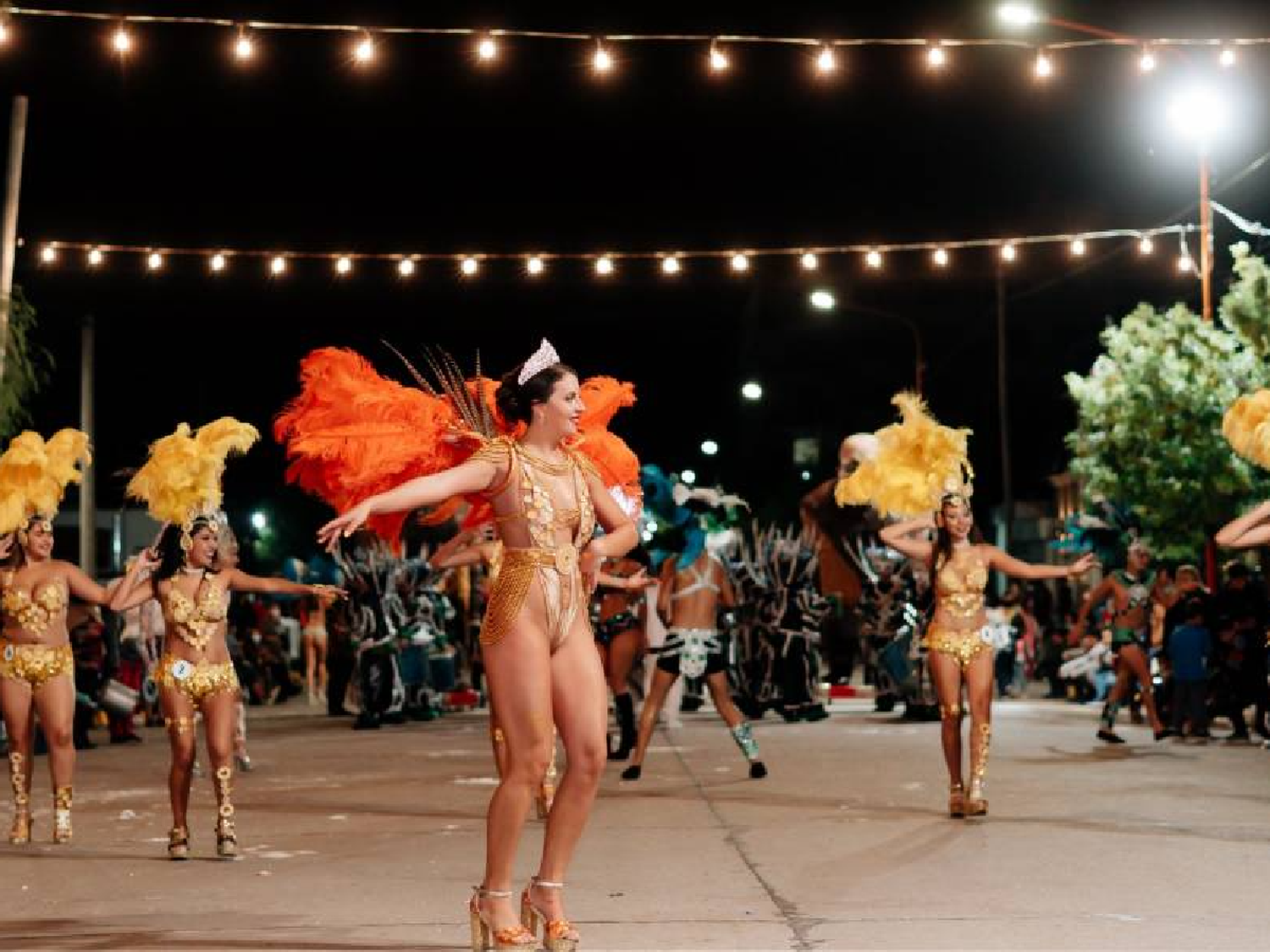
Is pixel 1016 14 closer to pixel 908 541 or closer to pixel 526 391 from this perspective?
pixel 908 541

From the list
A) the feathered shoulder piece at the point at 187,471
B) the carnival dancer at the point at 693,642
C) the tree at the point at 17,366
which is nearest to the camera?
the feathered shoulder piece at the point at 187,471

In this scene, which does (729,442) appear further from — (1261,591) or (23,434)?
(23,434)

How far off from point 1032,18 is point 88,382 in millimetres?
18758

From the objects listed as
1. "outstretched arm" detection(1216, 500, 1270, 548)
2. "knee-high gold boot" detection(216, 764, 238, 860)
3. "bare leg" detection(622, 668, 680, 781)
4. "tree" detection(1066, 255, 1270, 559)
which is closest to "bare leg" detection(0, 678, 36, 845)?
"knee-high gold boot" detection(216, 764, 238, 860)

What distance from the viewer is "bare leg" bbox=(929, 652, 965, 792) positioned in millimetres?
11273

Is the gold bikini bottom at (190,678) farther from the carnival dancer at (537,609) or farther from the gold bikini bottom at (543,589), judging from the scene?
the gold bikini bottom at (543,589)

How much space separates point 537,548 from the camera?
683 centimetres

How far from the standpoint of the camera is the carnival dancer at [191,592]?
9961 mm

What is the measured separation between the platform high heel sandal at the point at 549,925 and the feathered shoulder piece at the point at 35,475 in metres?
5.11

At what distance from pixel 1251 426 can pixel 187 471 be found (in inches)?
220

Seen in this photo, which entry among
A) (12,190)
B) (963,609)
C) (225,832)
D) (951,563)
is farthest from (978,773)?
(12,190)

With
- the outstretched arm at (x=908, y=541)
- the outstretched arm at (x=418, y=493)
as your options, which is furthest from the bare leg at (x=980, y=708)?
the outstretched arm at (x=418, y=493)

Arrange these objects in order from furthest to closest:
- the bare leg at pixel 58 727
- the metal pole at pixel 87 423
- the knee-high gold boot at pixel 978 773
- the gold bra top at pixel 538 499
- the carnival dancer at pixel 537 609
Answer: the metal pole at pixel 87 423
the knee-high gold boot at pixel 978 773
the bare leg at pixel 58 727
the gold bra top at pixel 538 499
the carnival dancer at pixel 537 609

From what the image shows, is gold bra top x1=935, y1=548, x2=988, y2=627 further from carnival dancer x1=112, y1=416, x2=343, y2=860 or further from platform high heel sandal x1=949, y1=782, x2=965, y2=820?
carnival dancer x1=112, y1=416, x2=343, y2=860
